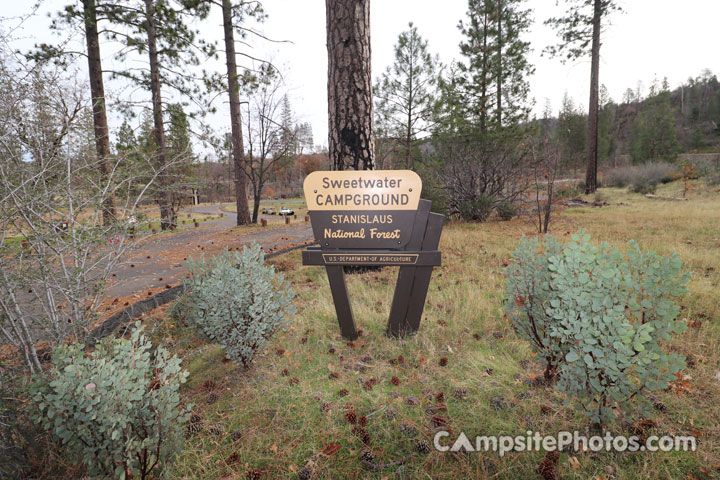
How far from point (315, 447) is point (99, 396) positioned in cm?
112

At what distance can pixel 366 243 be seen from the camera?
295cm

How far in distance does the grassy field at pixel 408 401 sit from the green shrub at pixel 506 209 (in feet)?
21.7

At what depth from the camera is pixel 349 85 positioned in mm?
4258

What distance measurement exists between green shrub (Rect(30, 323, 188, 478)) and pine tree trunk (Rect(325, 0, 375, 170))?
3.60m

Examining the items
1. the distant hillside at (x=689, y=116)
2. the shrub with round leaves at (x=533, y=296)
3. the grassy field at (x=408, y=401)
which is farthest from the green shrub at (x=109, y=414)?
the distant hillside at (x=689, y=116)

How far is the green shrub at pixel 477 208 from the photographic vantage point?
991 cm

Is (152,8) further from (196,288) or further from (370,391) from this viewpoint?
(370,391)

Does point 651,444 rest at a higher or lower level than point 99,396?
lower

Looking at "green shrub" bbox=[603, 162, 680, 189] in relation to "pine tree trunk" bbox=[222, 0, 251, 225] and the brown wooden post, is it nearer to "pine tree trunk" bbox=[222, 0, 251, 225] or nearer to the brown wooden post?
"pine tree trunk" bbox=[222, 0, 251, 225]

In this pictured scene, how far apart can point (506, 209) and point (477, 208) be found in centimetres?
104

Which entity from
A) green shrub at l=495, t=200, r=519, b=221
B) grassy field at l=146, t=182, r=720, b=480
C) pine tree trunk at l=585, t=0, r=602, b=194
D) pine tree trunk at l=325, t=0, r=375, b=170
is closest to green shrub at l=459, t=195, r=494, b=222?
green shrub at l=495, t=200, r=519, b=221

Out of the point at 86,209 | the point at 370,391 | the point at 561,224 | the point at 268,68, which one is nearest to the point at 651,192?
the point at 561,224

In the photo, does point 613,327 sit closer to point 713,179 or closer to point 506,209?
point 506,209

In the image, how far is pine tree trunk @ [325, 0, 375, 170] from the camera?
13.5 ft
